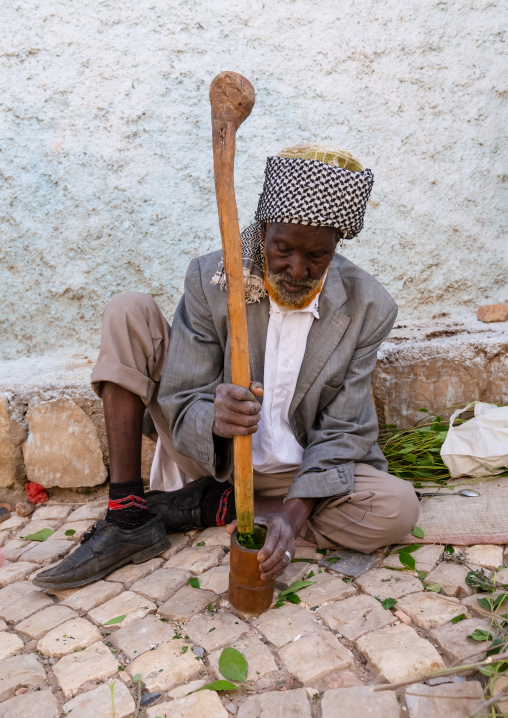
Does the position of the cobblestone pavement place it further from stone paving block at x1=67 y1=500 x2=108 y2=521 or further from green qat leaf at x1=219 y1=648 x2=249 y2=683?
stone paving block at x1=67 y1=500 x2=108 y2=521

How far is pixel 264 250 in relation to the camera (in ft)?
8.60

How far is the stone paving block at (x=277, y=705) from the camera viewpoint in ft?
5.90

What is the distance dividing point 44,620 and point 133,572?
40 cm

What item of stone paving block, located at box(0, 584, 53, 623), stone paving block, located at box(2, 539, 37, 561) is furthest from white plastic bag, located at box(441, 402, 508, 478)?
stone paving block, located at box(2, 539, 37, 561)

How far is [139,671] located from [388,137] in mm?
3200

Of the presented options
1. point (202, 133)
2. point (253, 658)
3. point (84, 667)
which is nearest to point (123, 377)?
point (84, 667)

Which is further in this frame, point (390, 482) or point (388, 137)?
point (388, 137)

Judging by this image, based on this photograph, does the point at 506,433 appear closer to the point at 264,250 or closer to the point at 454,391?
the point at 454,391

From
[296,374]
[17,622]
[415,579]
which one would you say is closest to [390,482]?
[415,579]

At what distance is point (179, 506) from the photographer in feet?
9.51

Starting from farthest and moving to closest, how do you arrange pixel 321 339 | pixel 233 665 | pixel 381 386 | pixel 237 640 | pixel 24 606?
pixel 381 386
pixel 321 339
pixel 24 606
pixel 237 640
pixel 233 665

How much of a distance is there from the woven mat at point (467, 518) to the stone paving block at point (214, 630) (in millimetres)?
863

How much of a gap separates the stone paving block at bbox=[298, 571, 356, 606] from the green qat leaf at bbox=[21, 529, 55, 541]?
1.33 m

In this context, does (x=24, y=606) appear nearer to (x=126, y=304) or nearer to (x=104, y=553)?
(x=104, y=553)
